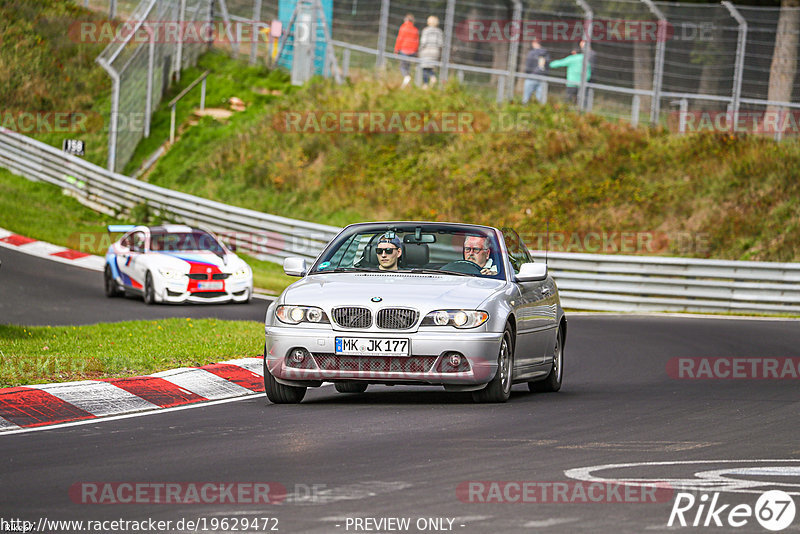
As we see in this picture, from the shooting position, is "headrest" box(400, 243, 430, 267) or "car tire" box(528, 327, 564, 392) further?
"car tire" box(528, 327, 564, 392)

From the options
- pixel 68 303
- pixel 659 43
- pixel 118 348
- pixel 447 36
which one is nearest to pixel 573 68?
pixel 659 43

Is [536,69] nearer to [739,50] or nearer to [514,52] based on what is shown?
[514,52]

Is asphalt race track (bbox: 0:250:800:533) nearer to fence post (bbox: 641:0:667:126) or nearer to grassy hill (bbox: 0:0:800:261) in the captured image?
grassy hill (bbox: 0:0:800:261)

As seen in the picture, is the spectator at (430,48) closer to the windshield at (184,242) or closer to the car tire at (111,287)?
the windshield at (184,242)

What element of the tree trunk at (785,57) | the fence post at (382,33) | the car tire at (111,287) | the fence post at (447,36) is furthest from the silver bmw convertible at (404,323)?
the fence post at (382,33)

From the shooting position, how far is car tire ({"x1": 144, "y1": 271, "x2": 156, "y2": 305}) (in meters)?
22.1

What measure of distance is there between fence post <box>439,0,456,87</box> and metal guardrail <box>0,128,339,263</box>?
24.1 ft

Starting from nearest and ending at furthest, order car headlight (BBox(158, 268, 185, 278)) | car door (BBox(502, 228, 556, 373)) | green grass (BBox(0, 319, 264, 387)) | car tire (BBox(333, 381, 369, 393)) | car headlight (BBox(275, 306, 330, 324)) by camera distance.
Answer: car headlight (BBox(275, 306, 330, 324)) → car door (BBox(502, 228, 556, 373)) → green grass (BBox(0, 319, 264, 387)) → car tire (BBox(333, 381, 369, 393)) → car headlight (BBox(158, 268, 185, 278))

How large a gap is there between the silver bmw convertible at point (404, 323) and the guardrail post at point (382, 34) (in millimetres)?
23978

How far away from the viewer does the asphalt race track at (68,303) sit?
754 inches

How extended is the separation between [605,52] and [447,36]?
4660mm

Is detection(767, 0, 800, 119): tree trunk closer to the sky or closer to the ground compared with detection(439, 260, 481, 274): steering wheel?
closer to the sky

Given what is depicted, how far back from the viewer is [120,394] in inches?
416

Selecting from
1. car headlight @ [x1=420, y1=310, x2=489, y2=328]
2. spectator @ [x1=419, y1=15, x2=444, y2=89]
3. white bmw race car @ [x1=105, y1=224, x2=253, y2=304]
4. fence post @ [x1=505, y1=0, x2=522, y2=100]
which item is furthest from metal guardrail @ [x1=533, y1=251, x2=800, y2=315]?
car headlight @ [x1=420, y1=310, x2=489, y2=328]
